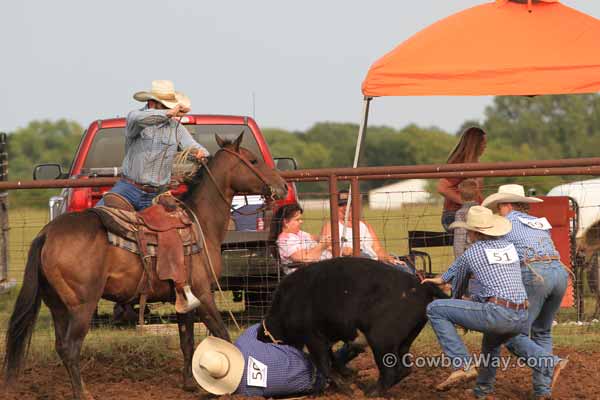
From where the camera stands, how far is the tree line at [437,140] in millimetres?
76500

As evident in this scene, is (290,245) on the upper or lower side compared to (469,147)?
lower

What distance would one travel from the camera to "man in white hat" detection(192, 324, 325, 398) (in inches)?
269

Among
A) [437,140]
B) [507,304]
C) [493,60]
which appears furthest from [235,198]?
[437,140]

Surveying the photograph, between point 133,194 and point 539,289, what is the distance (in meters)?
3.14

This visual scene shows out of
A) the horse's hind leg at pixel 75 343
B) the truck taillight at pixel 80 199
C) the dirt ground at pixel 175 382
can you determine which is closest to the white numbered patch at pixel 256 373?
the dirt ground at pixel 175 382

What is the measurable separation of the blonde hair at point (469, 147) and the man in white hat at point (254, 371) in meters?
3.18

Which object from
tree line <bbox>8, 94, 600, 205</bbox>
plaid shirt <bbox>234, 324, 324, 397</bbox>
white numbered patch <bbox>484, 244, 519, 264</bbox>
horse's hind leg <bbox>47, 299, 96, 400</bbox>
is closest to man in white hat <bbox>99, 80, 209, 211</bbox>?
horse's hind leg <bbox>47, 299, 96, 400</bbox>

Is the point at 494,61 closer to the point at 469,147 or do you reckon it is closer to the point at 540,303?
the point at 469,147

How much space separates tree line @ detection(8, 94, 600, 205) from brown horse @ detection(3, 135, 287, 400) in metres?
64.0

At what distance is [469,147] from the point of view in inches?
371

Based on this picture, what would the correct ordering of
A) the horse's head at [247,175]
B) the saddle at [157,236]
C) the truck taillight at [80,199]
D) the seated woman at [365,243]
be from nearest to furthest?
the saddle at [157,236] → the horse's head at [247,175] → the seated woman at [365,243] → the truck taillight at [80,199]

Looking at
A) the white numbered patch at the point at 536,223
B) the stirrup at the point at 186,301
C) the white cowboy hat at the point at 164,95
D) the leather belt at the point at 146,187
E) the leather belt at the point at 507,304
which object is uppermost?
the white cowboy hat at the point at 164,95

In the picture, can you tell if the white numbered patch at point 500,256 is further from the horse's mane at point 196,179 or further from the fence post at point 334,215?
the horse's mane at point 196,179

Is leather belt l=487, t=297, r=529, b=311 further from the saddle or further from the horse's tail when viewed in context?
the horse's tail
